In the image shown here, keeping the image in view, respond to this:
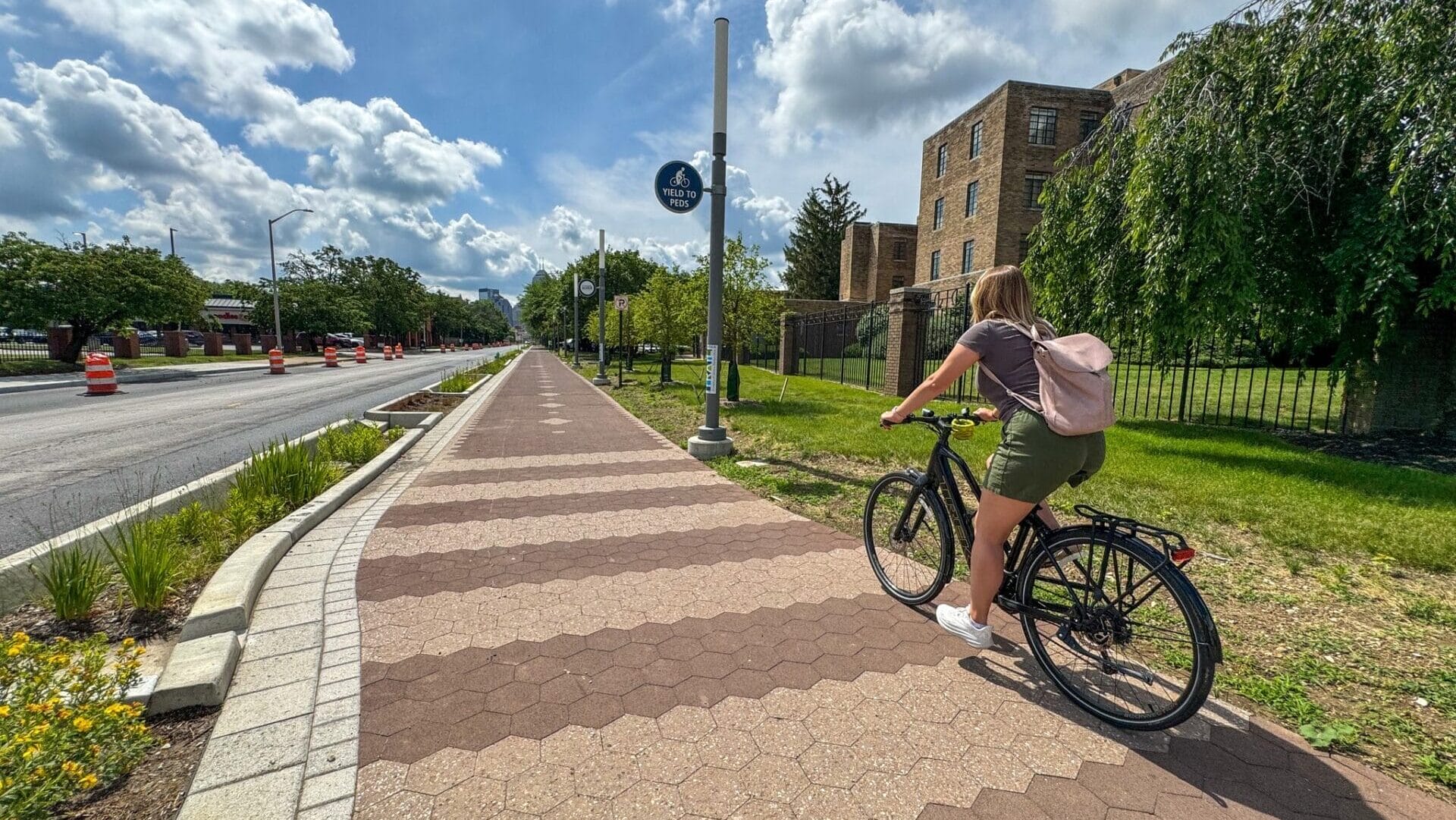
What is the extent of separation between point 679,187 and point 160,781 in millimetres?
7491

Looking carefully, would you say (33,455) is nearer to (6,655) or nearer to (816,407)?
(6,655)

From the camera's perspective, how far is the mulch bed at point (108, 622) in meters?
2.98

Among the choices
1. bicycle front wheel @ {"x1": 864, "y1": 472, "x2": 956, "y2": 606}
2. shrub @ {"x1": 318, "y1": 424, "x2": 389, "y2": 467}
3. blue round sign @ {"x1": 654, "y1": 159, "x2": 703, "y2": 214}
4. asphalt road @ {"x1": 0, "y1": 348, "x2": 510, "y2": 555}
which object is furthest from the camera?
blue round sign @ {"x1": 654, "y1": 159, "x2": 703, "y2": 214}

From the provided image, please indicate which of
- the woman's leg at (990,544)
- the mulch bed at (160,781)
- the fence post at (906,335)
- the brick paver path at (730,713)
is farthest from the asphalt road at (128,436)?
Result: the fence post at (906,335)

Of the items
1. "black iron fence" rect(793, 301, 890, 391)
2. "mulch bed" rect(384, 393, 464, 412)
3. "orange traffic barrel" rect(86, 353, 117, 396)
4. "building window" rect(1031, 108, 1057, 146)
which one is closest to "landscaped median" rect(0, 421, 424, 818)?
"mulch bed" rect(384, 393, 464, 412)

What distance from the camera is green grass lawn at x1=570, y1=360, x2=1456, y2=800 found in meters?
2.62

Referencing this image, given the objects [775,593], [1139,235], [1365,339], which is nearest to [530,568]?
[775,593]

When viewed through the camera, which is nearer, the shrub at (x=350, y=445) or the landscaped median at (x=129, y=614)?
the landscaped median at (x=129, y=614)

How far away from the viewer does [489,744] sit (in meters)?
2.29

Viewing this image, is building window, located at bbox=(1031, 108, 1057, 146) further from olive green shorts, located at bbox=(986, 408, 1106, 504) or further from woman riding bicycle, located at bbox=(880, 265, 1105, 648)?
olive green shorts, located at bbox=(986, 408, 1106, 504)

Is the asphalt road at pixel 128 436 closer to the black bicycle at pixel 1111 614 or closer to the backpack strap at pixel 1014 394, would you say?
the backpack strap at pixel 1014 394

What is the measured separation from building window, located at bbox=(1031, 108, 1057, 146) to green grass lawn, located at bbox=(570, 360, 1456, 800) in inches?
947

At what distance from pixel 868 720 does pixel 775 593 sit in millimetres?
1231

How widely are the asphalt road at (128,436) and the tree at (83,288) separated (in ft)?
20.2
